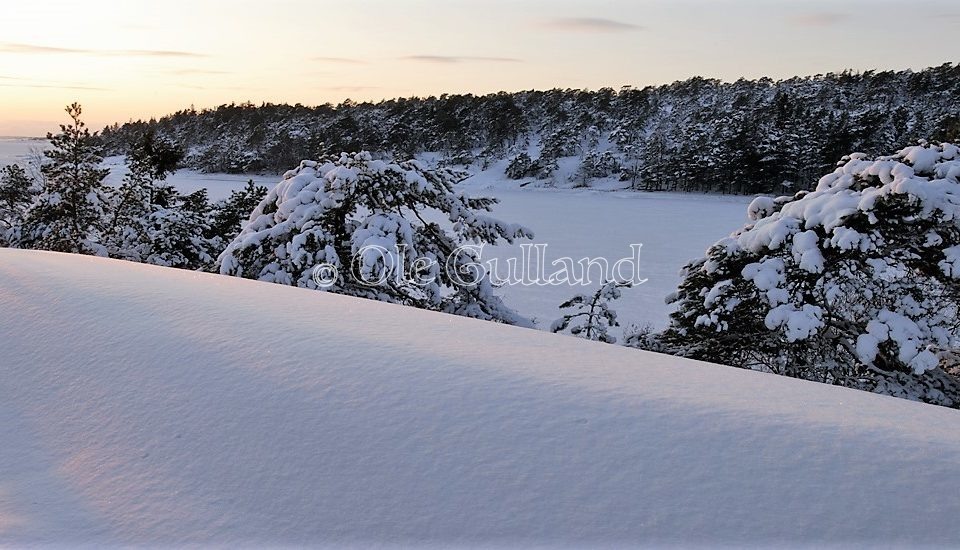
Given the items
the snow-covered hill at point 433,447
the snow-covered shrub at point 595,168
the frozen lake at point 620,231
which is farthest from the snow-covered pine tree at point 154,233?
the snow-covered shrub at point 595,168

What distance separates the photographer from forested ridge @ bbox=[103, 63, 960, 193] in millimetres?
46562

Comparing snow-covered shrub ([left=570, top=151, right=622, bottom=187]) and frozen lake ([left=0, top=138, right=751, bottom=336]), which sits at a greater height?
snow-covered shrub ([left=570, top=151, right=622, bottom=187])

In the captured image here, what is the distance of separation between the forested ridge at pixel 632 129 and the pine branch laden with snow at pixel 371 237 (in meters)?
Answer: 39.4

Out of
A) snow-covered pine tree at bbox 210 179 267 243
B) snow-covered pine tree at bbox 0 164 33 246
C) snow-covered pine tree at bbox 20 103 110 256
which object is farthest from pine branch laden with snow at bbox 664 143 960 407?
snow-covered pine tree at bbox 0 164 33 246

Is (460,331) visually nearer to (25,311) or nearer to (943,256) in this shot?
(25,311)

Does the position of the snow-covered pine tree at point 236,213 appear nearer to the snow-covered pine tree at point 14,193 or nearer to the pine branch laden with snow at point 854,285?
the snow-covered pine tree at point 14,193

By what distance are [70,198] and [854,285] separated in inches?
554

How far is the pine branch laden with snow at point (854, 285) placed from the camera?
18.9ft

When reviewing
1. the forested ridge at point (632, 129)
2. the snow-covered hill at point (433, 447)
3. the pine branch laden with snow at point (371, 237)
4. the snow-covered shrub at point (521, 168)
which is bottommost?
the snow-covered hill at point (433, 447)

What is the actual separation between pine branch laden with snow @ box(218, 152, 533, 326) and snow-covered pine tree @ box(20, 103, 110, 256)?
7075 millimetres

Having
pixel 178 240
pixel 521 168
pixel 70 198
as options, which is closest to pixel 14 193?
pixel 70 198

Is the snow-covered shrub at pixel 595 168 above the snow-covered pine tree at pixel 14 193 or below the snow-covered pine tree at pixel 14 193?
above

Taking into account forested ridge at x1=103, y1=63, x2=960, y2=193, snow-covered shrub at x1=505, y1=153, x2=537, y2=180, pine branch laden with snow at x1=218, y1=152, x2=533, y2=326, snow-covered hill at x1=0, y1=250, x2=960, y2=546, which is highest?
forested ridge at x1=103, y1=63, x2=960, y2=193

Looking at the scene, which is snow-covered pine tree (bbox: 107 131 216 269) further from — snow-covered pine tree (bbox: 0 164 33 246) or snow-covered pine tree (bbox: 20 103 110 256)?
snow-covered pine tree (bbox: 0 164 33 246)
